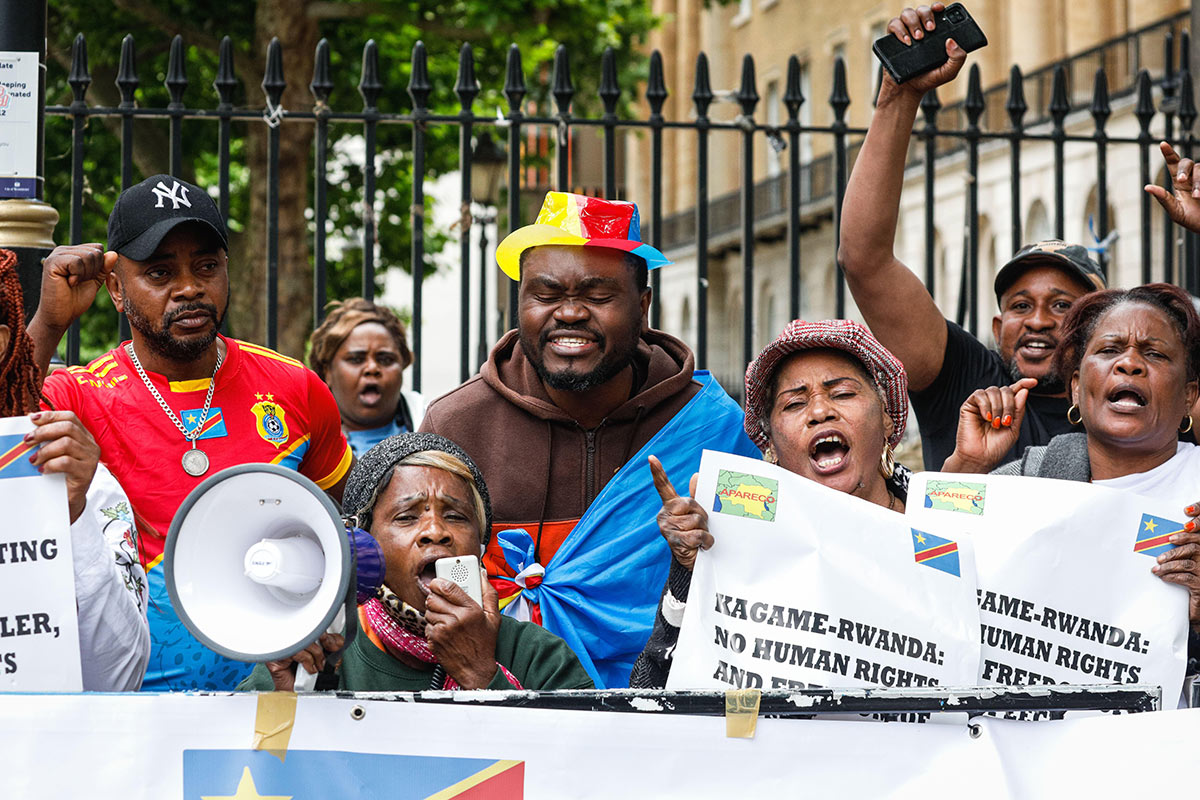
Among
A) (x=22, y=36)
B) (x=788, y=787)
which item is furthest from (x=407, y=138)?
(x=788, y=787)

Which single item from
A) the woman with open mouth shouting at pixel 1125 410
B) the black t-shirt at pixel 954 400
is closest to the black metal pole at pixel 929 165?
the black t-shirt at pixel 954 400

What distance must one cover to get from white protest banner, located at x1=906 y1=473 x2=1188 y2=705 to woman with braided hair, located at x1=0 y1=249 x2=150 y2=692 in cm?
147

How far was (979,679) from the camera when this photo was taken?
8.64 ft

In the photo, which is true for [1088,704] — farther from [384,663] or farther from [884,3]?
[884,3]

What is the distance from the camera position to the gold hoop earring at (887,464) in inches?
125

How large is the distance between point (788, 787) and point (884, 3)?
27.7 metres

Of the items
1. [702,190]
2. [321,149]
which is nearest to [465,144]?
[321,149]

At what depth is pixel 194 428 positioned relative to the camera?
3.59 metres

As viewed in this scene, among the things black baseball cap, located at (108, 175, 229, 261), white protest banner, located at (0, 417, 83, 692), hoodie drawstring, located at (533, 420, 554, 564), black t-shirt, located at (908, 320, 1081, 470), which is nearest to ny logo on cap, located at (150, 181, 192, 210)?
black baseball cap, located at (108, 175, 229, 261)

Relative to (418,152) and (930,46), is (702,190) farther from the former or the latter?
(930,46)

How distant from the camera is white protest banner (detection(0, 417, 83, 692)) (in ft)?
8.04

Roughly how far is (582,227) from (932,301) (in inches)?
43.9

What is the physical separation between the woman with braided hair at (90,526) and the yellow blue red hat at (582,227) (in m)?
1.40

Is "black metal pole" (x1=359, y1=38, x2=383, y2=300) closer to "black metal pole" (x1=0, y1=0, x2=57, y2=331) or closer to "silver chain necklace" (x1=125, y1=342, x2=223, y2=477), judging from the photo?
"black metal pole" (x1=0, y1=0, x2=57, y2=331)
